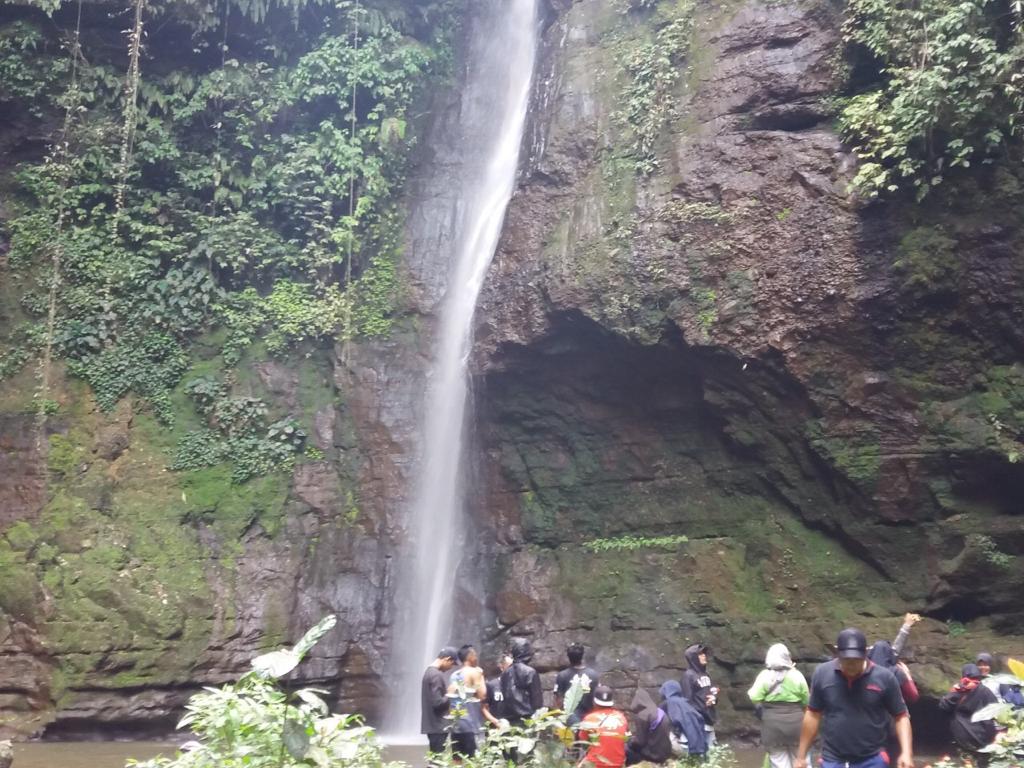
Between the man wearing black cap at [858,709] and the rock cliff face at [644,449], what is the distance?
20.1ft

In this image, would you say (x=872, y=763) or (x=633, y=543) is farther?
(x=633, y=543)

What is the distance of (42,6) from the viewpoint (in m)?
16.0

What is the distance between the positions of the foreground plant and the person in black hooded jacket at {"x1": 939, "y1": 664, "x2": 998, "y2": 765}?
548 centimetres

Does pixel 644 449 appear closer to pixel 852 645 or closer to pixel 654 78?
pixel 654 78

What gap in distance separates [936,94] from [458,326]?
7986 mm

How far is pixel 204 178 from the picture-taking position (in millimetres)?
16859

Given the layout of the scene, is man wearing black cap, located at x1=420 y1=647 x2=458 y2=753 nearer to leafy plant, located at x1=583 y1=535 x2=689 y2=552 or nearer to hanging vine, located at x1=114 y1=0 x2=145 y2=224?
leafy plant, located at x1=583 y1=535 x2=689 y2=552

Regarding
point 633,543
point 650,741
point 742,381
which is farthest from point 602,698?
point 742,381

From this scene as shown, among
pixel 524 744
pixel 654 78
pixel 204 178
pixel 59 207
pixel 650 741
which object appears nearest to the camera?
pixel 524 744

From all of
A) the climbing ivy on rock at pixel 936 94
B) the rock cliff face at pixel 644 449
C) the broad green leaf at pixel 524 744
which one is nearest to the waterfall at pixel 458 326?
the rock cliff face at pixel 644 449

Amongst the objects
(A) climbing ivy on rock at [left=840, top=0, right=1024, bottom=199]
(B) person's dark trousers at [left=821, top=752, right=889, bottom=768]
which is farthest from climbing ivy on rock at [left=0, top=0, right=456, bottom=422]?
(B) person's dark trousers at [left=821, top=752, right=889, bottom=768]

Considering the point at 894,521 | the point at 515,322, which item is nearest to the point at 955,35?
the point at 894,521

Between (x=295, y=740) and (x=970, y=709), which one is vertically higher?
(x=295, y=740)

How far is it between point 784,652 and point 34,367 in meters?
12.9
